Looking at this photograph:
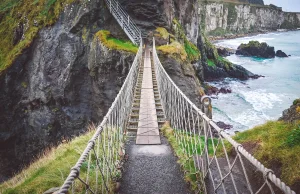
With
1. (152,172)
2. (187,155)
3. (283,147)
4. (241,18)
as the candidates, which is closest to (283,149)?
(283,147)

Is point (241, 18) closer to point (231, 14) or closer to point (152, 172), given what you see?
point (231, 14)

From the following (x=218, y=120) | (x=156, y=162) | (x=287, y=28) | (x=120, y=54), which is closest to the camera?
(x=156, y=162)

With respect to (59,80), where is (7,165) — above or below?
below

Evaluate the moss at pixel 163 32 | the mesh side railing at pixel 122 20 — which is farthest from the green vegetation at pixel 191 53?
the mesh side railing at pixel 122 20

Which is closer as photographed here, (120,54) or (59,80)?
(120,54)

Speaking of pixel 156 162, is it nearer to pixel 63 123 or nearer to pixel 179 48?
pixel 179 48

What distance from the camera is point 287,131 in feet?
16.1

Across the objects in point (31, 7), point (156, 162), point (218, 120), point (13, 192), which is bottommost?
point (218, 120)

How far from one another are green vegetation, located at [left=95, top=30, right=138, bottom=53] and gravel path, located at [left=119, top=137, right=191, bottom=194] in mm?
10067

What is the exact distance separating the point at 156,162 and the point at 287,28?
17521 cm

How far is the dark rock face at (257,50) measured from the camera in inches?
2506

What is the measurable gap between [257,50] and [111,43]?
187ft

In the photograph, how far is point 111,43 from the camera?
15852 mm

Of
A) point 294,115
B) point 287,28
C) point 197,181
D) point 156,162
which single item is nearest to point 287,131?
point 294,115
